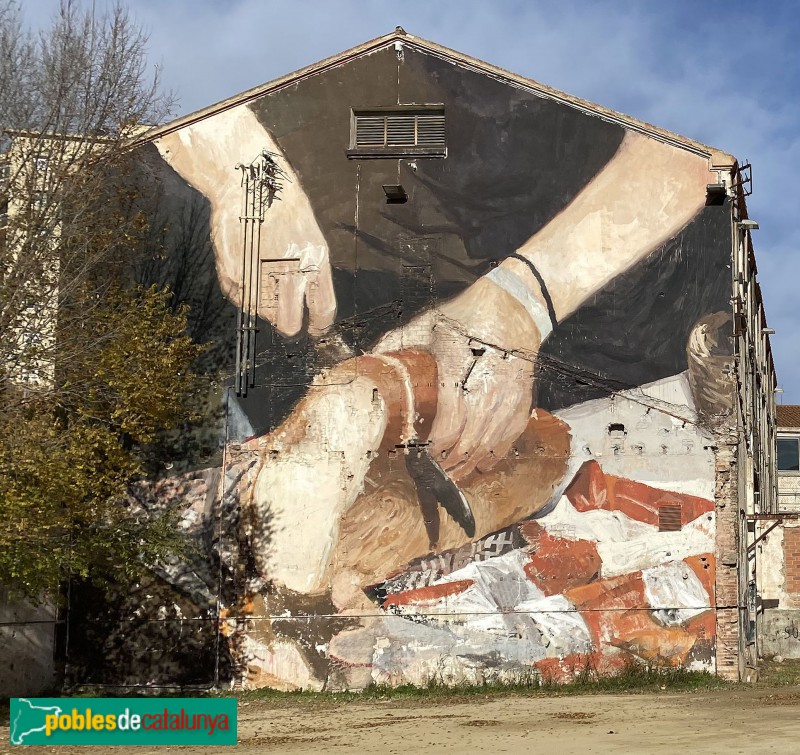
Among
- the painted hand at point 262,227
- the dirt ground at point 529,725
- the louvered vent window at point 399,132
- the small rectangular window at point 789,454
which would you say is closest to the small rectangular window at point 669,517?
the dirt ground at point 529,725

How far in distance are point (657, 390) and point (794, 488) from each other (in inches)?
1052

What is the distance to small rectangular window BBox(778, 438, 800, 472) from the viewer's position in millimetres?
45438

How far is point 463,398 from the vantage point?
20953 millimetres

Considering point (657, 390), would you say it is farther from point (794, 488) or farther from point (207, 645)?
point (794, 488)

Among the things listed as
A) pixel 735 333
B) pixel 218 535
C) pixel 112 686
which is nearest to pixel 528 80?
pixel 735 333

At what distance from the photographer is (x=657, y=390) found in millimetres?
20469

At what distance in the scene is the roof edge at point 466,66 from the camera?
21.0m

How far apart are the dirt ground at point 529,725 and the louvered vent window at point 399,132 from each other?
10.5 m

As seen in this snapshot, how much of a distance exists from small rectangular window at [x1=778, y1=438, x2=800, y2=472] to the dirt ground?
28.1 metres

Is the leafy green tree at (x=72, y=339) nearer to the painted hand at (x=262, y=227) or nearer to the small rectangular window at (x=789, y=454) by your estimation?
the painted hand at (x=262, y=227)

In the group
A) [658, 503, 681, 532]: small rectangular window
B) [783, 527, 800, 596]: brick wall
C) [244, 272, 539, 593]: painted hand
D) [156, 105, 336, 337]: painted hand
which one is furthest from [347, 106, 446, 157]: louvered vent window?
[783, 527, 800, 596]: brick wall

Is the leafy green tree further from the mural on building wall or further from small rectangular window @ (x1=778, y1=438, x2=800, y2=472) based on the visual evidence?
small rectangular window @ (x1=778, y1=438, x2=800, y2=472)

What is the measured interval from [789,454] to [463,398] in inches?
1156

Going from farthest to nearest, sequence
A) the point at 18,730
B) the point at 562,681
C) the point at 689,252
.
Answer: the point at 689,252
the point at 562,681
the point at 18,730
